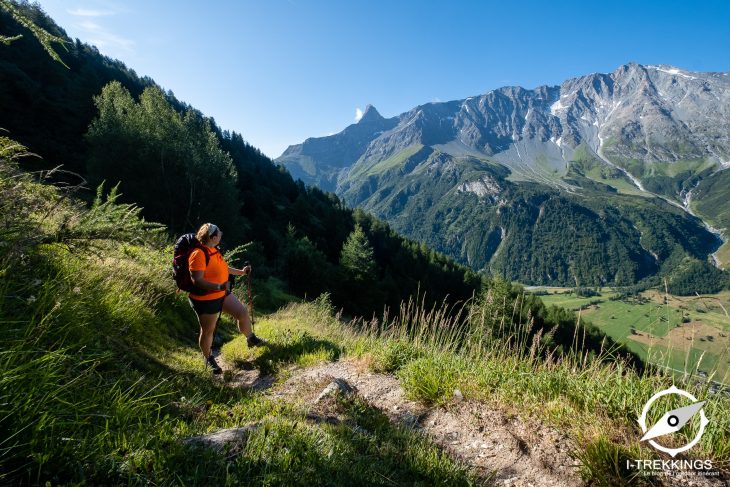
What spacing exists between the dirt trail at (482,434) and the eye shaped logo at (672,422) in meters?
0.69

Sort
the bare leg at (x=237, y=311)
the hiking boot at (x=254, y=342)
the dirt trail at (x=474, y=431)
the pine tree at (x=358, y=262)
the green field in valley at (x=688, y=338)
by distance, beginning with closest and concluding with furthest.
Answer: the dirt trail at (x=474, y=431) < the green field in valley at (x=688, y=338) < the bare leg at (x=237, y=311) < the hiking boot at (x=254, y=342) < the pine tree at (x=358, y=262)

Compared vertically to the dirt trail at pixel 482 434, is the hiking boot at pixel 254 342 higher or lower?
lower

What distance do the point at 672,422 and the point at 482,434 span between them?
5.55ft

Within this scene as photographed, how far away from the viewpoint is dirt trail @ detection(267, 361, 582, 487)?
10.6 feet

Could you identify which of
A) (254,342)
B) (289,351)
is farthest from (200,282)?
(289,351)

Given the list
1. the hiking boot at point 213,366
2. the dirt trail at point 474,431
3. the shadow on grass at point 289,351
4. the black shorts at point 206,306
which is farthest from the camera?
the shadow on grass at point 289,351

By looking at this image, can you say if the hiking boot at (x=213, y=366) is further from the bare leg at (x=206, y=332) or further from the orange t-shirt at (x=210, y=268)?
the orange t-shirt at (x=210, y=268)

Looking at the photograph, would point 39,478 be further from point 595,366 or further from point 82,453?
point 595,366

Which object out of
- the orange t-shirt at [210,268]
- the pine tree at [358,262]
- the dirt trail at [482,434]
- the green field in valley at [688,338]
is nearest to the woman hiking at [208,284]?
the orange t-shirt at [210,268]

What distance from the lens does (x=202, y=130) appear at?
30.9 metres

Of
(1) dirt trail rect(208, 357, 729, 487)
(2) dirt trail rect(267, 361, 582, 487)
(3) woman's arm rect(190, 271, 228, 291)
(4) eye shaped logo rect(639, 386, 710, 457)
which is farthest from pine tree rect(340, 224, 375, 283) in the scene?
(4) eye shaped logo rect(639, 386, 710, 457)

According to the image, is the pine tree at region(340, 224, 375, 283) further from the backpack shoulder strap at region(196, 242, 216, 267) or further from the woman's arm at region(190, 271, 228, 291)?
the woman's arm at region(190, 271, 228, 291)

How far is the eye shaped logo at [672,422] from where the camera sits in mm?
3061

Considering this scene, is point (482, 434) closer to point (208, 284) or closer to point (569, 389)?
point (569, 389)
